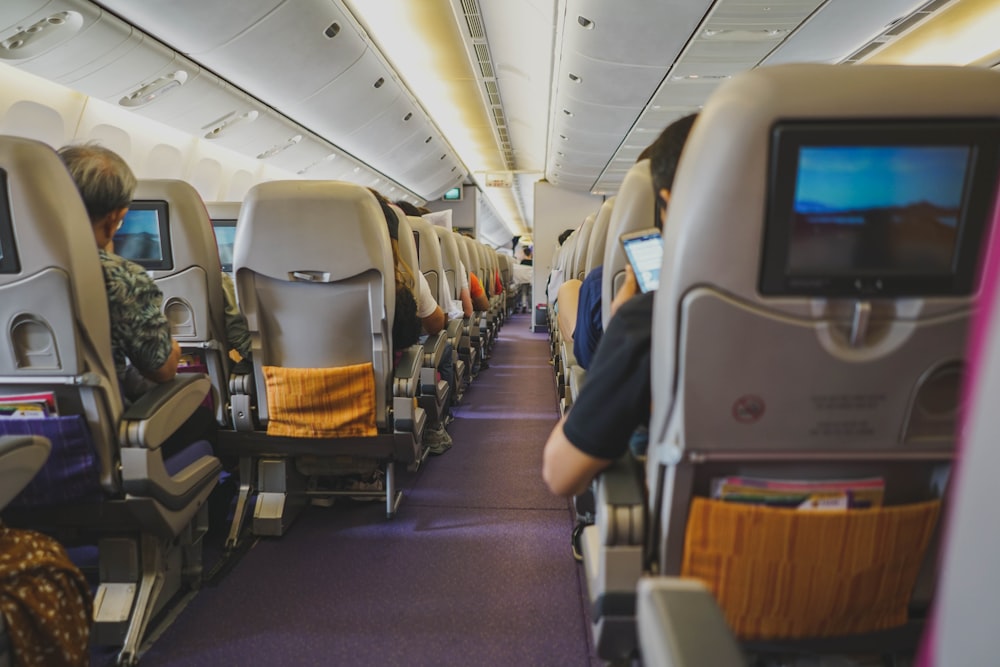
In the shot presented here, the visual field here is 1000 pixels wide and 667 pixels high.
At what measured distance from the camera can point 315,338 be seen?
2.60m

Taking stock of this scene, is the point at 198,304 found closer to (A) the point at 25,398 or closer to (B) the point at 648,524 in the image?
(A) the point at 25,398

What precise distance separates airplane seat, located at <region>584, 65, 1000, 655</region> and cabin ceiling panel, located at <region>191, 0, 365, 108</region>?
476cm

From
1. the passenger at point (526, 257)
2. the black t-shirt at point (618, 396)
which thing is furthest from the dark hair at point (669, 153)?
the passenger at point (526, 257)

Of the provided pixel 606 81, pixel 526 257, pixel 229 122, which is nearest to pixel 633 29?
pixel 606 81

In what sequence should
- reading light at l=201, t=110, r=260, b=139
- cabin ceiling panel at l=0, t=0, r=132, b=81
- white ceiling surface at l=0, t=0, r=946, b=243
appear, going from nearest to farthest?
cabin ceiling panel at l=0, t=0, r=132, b=81, white ceiling surface at l=0, t=0, r=946, b=243, reading light at l=201, t=110, r=260, b=139

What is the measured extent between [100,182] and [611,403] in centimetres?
184

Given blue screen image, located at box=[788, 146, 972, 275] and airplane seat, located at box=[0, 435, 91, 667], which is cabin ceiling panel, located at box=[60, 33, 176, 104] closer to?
airplane seat, located at box=[0, 435, 91, 667]

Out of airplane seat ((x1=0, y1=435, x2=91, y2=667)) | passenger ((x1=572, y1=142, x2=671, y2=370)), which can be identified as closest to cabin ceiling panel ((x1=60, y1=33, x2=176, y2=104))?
airplane seat ((x1=0, y1=435, x2=91, y2=667))

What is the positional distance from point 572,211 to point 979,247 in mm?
12658

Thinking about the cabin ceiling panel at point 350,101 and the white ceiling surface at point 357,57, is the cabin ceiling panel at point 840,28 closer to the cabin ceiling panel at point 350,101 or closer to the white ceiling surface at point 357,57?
the white ceiling surface at point 357,57

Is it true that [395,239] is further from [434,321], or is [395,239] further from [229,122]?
[229,122]

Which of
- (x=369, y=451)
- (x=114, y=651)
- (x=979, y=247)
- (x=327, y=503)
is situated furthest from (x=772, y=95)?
(x=327, y=503)

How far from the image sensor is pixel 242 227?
7.84ft

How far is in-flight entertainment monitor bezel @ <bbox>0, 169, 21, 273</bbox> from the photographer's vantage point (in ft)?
4.99
